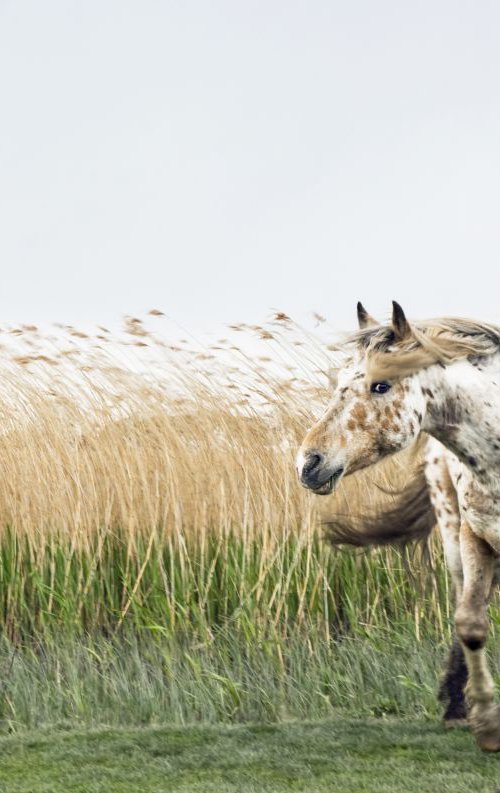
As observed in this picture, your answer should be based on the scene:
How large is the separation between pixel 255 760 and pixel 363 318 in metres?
1.63

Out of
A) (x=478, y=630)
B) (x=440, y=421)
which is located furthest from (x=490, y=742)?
(x=440, y=421)

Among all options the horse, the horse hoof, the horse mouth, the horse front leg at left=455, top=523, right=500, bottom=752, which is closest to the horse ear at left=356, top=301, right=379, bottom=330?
the horse

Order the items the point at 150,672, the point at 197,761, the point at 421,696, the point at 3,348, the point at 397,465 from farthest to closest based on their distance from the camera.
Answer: the point at 3,348 < the point at 397,465 < the point at 150,672 < the point at 421,696 < the point at 197,761

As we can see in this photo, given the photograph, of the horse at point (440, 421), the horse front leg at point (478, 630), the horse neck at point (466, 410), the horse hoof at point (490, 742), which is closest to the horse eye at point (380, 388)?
the horse at point (440, 421)

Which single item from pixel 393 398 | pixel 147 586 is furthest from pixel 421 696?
pixel 393 398

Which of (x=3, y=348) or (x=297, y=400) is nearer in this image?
(x=297, y=400)

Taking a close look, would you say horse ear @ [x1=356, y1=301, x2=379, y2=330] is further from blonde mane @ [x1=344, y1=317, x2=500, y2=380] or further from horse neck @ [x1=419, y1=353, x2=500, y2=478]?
horse neck @ [x1=419, y1=353, x2=500, y2=478]

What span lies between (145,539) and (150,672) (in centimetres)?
93

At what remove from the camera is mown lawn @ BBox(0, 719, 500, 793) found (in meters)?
3.45

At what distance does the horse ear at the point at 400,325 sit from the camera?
306 cm

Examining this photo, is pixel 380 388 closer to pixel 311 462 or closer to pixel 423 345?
pixel 423 345

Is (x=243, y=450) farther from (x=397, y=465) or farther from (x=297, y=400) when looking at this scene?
(x=397, y=465)

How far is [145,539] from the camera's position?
229 inches

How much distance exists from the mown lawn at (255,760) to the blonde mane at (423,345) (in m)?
1.35
